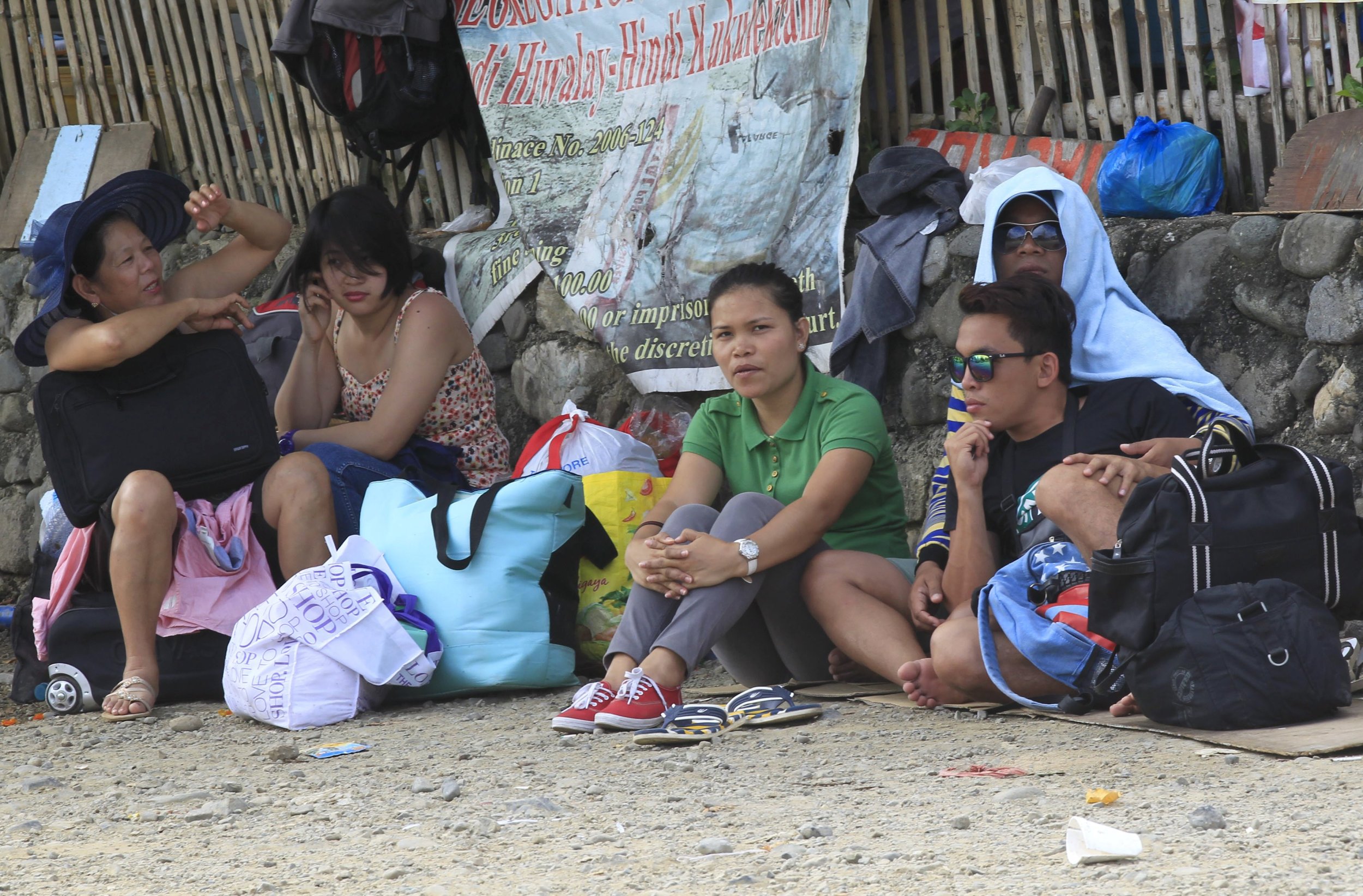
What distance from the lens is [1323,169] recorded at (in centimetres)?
358

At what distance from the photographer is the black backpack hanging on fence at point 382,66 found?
5020 millimetres

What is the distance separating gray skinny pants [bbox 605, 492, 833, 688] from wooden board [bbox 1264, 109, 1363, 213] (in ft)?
4.83

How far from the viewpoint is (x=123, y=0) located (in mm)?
6148

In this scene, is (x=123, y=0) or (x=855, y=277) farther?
(x=123, y=0)

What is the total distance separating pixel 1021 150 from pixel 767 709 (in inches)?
77.8

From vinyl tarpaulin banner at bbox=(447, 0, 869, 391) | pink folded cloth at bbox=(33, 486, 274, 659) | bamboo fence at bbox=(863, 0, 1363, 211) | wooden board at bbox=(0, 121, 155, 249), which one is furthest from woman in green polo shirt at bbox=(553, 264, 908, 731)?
wooden board at bbox=(0, 121, 155, 249)

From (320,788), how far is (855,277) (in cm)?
224

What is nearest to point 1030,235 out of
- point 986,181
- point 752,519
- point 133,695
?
point 986,181

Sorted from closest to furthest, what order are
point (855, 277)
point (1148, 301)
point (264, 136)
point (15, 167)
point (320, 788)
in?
point (320, 788) → point (1148, 301) → point (855, 277) → point (264, 136) → point (15, 167)

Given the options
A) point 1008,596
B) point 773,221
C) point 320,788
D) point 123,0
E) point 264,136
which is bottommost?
point 320,788

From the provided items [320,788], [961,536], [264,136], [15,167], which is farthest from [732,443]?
[15,167]

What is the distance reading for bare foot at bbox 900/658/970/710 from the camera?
3.00 meters

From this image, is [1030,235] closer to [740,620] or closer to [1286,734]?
[740,620]

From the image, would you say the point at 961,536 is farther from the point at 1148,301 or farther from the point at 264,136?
the point at 264,136
